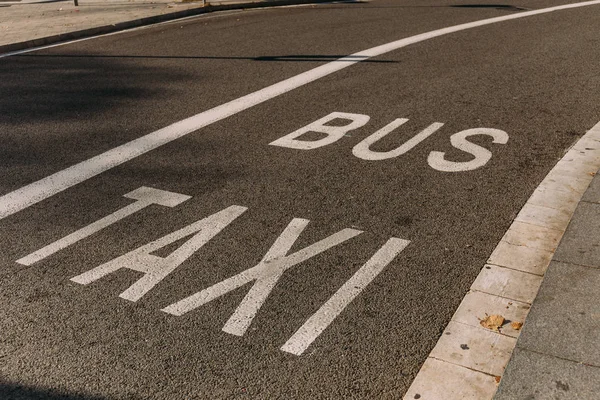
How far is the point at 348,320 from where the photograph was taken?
14.3 ft

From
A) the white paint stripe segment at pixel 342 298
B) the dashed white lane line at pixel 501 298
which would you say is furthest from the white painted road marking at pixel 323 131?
the white paint stripe segment at pixel 342 298

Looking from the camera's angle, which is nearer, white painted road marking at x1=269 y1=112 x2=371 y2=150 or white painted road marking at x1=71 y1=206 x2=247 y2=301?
white painted road marking at x1=71 y1=206 x2=247 y2=301

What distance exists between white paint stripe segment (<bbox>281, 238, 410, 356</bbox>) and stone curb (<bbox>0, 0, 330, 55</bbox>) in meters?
10.1

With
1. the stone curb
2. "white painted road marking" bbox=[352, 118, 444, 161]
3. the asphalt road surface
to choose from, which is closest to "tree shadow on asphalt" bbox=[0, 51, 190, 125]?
the asphalt road surface

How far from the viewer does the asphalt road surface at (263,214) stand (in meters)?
4.01

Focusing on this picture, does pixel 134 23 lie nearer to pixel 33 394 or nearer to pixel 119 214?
pixel 119 214

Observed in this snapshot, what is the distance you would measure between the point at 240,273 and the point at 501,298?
5.43 feet

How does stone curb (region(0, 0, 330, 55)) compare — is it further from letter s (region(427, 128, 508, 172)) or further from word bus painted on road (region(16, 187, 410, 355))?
letter s (region(427, 128, 508, 172))

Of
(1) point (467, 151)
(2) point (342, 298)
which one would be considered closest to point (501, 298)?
(2) point (342, 298)

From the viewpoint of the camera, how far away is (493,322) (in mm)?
4277

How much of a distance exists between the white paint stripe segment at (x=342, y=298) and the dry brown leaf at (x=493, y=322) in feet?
2.58

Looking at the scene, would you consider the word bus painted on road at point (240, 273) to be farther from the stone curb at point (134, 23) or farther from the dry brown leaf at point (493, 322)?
the stone curb at point (134, 23)

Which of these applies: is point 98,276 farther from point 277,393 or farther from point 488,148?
point 488,148

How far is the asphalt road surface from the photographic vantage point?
401cm
